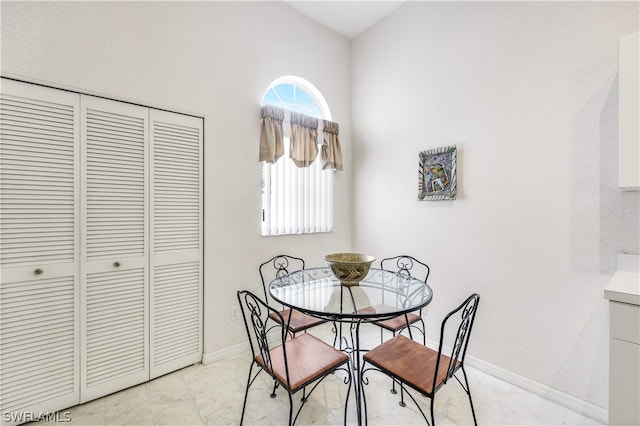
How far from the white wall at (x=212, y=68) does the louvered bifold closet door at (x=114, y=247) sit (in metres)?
0.24

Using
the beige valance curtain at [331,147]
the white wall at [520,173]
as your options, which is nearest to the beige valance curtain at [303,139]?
the beige valance curtain at [331,147]

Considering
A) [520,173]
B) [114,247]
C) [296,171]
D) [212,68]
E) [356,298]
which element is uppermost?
[212,68]

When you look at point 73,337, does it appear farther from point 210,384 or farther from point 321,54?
point 321,54

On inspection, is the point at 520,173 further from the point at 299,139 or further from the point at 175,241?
the point at 175,241

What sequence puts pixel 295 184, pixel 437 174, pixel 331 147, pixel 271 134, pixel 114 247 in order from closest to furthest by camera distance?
pixel 114 247, pixel 437 174, pixel 271 134, pixel 295 184, pixel 331 147

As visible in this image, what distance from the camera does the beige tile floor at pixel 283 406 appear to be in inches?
67.5

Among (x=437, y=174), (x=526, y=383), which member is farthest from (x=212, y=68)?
(x=526, y=383)

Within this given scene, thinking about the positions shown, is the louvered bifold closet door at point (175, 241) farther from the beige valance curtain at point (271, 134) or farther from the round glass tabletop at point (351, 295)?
the round glass tabletop at point (351, 295)

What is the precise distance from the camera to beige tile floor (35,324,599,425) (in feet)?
5.63

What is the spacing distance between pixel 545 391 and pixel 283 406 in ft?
5.99

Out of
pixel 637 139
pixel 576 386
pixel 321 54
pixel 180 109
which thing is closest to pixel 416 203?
pixel 637 139

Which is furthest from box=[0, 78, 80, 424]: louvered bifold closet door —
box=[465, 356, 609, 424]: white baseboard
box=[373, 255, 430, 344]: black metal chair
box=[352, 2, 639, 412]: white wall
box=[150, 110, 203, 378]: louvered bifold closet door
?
box=[465, 356, 609, 424]: white baseboard

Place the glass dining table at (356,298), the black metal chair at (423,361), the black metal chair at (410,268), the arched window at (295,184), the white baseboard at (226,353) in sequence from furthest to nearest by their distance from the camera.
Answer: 1. the arched window at (295,184)
2. the black metal chair at (410,268)
3. the white baseboard at (226,353)
4. the glass dining table at (356,298)
5. the black metal chair at (423,361)

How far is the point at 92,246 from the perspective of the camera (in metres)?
1.89
